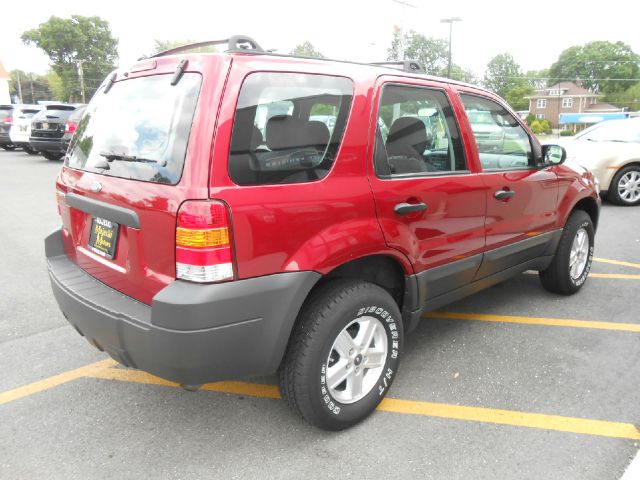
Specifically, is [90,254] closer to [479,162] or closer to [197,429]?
[197,429]

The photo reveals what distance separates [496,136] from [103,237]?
2675mm

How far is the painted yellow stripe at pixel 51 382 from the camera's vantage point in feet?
9.59

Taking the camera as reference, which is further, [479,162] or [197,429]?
[479,162]

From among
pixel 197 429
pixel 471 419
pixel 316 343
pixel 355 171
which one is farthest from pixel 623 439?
pixel 197 429

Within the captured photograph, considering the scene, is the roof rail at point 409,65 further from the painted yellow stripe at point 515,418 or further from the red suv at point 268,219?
the painted yellow stripe at point 515,418

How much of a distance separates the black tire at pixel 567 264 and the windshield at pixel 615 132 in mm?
5663

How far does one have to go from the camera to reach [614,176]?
340 inches

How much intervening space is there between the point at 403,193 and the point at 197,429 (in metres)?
1.63

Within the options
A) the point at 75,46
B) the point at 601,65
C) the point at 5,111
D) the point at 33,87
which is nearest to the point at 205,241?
the point at 5,111

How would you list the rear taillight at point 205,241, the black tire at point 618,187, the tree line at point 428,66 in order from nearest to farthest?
the rear taillight at point 205,241 < the black tire at point 618,187 < the tree line at point 428,66

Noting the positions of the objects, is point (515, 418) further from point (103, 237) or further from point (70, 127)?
point (70, 127)

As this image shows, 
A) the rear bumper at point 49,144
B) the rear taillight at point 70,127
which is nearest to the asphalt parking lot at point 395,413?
the rear taillight at point 70,127

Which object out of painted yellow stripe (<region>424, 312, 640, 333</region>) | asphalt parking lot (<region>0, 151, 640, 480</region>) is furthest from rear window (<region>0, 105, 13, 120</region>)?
painted yellow stripe (<region>424, 312, 640, 333</region>)

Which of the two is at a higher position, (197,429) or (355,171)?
(355,171)
